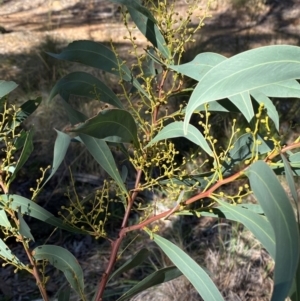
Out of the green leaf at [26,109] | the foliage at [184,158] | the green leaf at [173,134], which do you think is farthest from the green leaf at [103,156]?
the green leaf at [26,109]

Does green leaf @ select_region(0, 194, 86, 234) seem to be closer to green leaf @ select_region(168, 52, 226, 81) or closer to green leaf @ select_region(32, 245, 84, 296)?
green leaf @ select_region(32, 245, 84, 296)

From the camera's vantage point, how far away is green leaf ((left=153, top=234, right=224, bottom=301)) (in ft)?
2.94

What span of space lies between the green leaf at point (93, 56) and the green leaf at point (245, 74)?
1.23ft

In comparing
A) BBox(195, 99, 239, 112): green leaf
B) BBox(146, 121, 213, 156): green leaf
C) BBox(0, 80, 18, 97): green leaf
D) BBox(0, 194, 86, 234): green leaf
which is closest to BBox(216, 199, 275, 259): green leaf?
BBox(146, 121, 213, 156): green leaf

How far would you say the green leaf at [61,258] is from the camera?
104cm

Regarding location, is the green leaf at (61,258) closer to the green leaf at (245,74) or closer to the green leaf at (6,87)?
the green leaf at (6,87)

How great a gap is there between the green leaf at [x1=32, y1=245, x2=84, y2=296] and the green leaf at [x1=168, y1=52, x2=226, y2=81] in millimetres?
391

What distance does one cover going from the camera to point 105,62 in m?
1.12

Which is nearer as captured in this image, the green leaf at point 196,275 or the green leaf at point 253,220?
the green leaf at point 253,220

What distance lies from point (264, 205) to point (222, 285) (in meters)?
1.85

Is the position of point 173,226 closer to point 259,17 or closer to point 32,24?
point 259,17

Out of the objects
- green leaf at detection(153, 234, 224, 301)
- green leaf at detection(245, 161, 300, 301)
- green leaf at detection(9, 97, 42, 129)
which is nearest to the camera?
green leaf at detection(245, 161, 300, 301)

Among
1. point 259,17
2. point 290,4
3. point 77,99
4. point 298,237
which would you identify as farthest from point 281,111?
point 298,237

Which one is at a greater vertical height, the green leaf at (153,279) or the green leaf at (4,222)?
the green leaf at (4,222)
